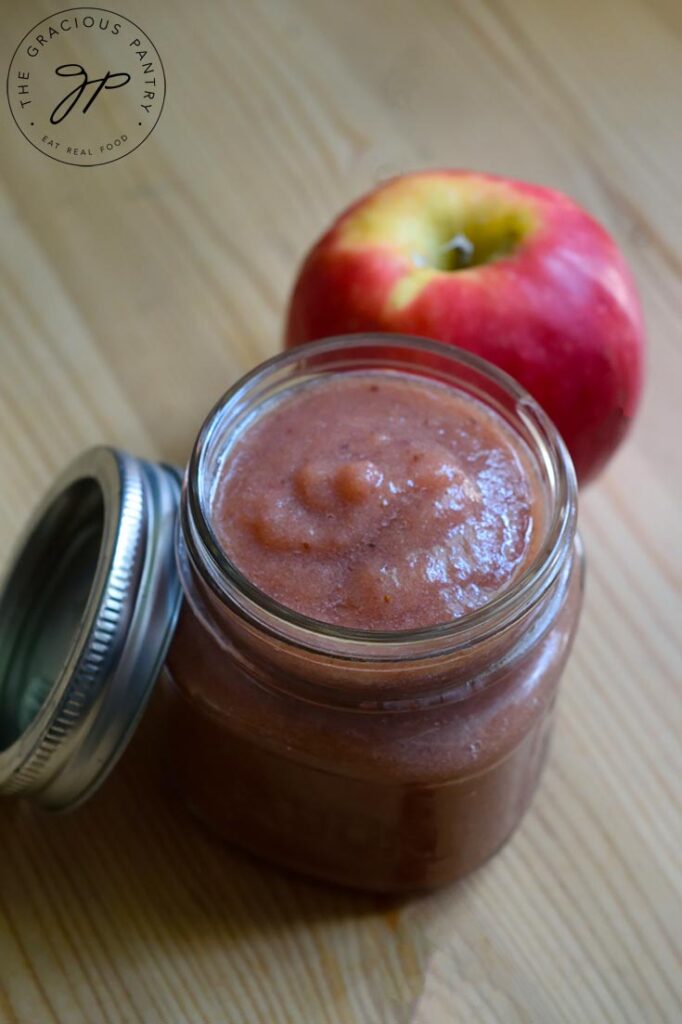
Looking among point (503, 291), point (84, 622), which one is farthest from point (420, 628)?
point (503, 291)

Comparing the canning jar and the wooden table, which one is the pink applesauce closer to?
the canning jar

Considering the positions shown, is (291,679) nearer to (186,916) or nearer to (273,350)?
(186,916)

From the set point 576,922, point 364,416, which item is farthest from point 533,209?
point 576,922

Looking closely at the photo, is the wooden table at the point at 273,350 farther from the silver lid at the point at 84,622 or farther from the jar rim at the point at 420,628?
the jar rim at the point at 420,628

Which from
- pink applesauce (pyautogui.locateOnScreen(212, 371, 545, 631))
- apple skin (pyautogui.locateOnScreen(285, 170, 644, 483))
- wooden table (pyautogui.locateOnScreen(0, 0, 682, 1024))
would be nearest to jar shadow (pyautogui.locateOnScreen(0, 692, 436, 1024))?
wooden table (pyautogui.locateOnScreen(0, 0, 682, 1024))

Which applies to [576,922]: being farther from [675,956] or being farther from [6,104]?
[6,104]

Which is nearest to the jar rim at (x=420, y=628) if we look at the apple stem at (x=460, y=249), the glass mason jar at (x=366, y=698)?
the glass mason jar at (x=366, y=698)
